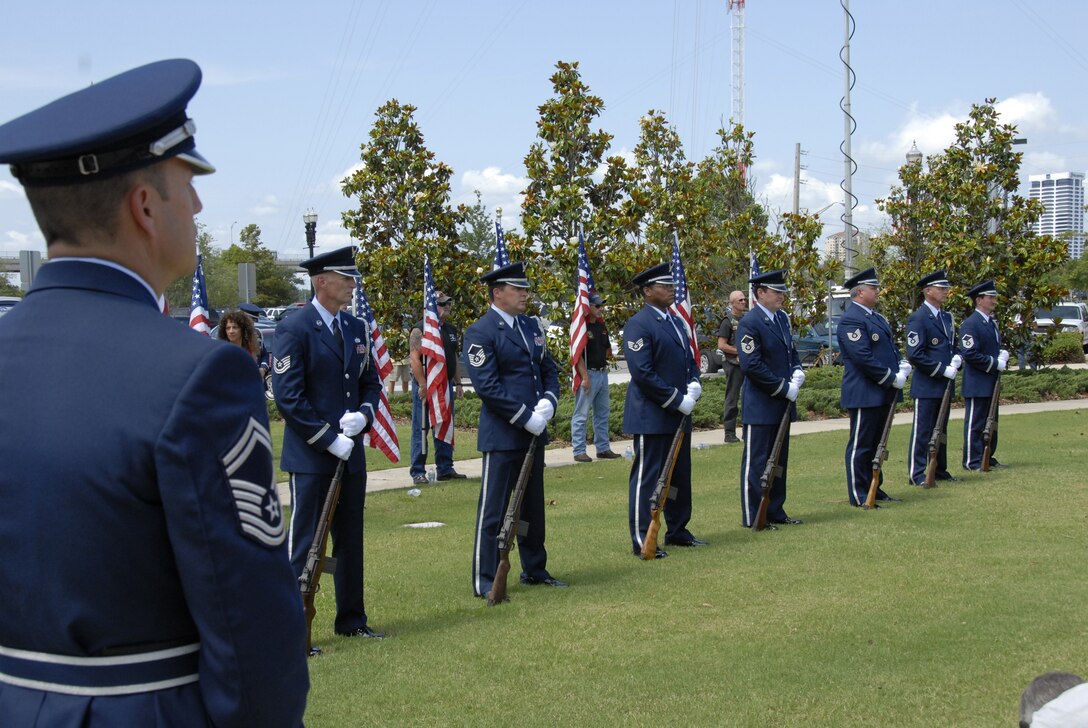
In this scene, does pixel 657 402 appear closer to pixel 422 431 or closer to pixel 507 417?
pixel 507 417

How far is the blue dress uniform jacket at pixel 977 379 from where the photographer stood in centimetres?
1360

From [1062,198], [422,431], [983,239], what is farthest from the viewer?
[1062,198]

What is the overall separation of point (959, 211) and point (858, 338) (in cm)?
1393

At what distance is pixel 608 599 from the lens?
755cm

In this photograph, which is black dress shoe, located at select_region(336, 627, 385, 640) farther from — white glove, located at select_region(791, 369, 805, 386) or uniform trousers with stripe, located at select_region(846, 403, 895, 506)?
uniform trousers with stripe, located at select_region(846, 403, 895, 506)

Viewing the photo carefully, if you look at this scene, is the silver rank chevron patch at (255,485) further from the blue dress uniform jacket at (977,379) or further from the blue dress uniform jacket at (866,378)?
the blue dress uniform jacket at (977,379)

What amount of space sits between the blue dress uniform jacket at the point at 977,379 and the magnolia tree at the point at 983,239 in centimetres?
940

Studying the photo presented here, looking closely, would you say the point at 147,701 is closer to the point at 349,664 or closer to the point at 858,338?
the point at 349,664

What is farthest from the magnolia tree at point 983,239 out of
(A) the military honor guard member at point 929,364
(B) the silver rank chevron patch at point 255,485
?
(B) the silver rank chevron patch at point 255,485

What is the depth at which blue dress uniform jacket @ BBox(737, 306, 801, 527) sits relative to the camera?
409 inches

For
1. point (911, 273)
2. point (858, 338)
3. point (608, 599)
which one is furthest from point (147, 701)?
point (911, 273)

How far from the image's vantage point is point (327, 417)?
6805mm

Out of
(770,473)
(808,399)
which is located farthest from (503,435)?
(808,399)

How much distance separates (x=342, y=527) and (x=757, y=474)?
15.3 feet
